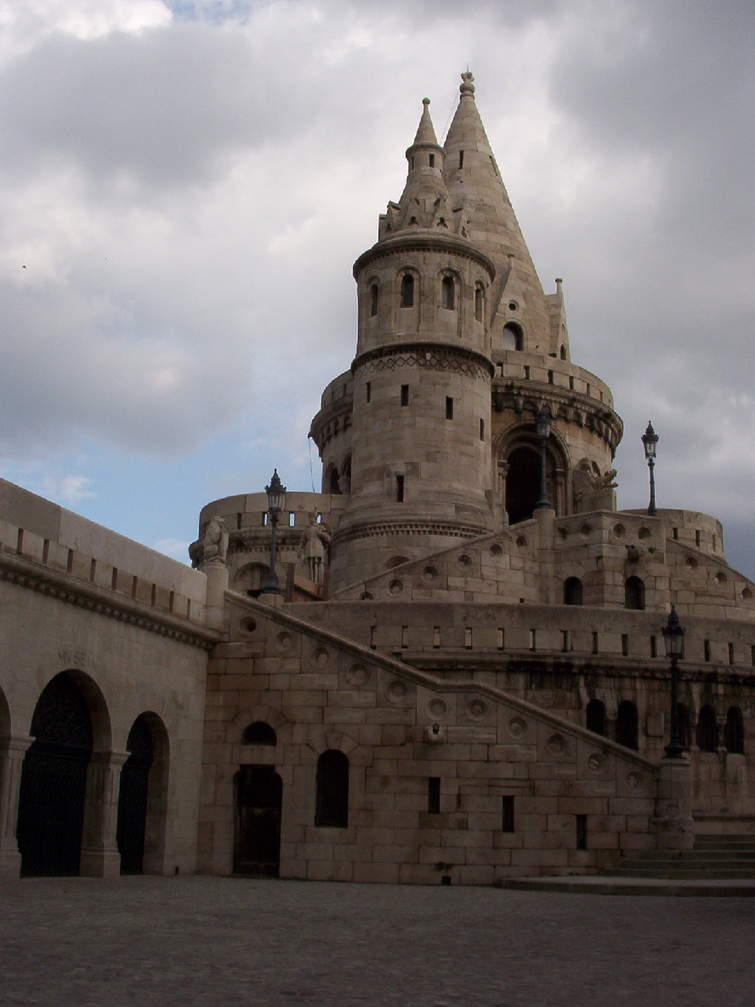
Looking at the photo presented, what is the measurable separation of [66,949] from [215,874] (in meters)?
11.6

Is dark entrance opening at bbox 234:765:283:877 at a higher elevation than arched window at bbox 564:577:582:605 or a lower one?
lower

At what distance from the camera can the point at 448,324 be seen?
3822 centimetres

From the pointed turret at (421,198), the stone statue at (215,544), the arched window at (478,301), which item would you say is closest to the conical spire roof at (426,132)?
the pointed turret at (421,198)

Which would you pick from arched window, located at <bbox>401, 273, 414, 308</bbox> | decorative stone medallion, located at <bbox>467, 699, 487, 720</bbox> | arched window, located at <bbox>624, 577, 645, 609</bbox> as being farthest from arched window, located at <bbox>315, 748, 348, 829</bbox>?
arched window, located at <bbox>401, 273, 414, 308</bbox>

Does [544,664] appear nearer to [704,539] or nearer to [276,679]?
[276,679]

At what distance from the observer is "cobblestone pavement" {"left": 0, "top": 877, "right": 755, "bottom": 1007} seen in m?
8.12

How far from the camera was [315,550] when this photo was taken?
38.4 meters

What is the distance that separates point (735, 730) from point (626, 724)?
254cm

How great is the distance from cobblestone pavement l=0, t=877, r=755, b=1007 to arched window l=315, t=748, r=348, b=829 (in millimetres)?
4608

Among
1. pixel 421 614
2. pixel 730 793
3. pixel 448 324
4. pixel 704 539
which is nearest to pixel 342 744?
pixel 421 614

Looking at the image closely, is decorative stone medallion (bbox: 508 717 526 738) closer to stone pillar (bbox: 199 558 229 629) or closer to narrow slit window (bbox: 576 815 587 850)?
narrow slit window (bbox: 576 815 587 850)

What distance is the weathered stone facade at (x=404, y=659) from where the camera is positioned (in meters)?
19.2

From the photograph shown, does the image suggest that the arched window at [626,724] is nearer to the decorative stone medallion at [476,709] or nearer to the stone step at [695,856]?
the stone step at [695,856]

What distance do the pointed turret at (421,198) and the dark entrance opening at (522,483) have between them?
8.97 metres
